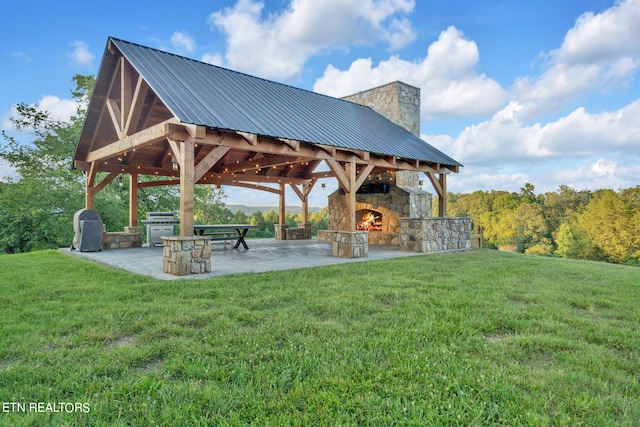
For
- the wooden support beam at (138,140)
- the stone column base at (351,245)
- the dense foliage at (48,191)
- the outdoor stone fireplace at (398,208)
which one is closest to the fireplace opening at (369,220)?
the outdoor stone fireplace at (398,208)

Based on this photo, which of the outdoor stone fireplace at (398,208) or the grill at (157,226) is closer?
the outdoor stone fireplace at (398,208)

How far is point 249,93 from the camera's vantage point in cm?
932

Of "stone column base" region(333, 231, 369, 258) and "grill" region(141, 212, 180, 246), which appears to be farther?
"grill" region(141, 212, 180, 246)

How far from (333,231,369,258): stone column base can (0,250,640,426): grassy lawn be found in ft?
11.4

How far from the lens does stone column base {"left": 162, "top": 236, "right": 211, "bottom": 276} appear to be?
6.05 meters

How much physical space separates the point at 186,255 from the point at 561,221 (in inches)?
1697

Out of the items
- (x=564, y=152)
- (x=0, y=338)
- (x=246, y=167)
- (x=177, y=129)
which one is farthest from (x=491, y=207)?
(x=0, y=338)

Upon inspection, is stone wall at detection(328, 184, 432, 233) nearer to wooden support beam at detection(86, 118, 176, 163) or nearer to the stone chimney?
the stone chimney

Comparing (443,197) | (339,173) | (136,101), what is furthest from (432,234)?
(136,101)

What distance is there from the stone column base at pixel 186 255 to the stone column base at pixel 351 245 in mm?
3498

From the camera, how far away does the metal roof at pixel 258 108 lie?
6.79 meters

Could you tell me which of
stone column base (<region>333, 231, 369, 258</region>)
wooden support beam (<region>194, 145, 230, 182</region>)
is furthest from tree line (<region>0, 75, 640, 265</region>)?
stone column base (<region>333, 231, 369, 258</region>)

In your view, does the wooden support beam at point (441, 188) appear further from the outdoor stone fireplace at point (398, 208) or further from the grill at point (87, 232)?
the grill at point (87, 232)

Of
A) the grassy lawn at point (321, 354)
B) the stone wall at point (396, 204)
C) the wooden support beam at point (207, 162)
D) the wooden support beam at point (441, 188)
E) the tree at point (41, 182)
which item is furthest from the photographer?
the tree at point (41, 182)
